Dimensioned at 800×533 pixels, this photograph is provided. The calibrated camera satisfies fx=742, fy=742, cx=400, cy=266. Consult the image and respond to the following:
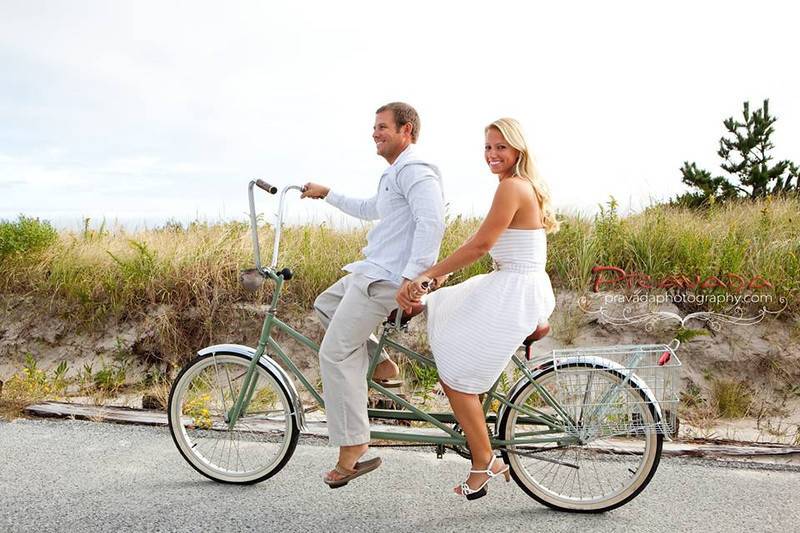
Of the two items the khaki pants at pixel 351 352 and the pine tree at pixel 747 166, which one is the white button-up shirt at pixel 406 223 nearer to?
the khaki pants at pixel 351 352

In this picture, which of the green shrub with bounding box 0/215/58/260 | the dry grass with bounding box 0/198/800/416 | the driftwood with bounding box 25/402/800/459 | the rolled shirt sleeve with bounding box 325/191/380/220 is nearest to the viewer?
the rolled shirt sleeve with bounding box 325/191/380/220

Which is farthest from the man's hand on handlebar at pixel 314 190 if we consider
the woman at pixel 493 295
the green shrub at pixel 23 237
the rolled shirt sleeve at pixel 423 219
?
the green shrub at pixel 23 237

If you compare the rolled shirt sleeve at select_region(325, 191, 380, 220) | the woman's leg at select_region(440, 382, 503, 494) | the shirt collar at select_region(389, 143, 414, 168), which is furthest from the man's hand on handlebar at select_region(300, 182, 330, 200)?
the woman's leg at select_region(440, 382, 503, 494)

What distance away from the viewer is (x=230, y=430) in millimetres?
4379

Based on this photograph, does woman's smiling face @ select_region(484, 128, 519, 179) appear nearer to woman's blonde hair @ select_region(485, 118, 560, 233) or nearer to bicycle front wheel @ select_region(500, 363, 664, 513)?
woman's blonde hair @ select_region(485, 118, 560, 233)

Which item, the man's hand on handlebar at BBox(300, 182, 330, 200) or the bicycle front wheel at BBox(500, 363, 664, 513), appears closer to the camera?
the bicycle front wheel at BBox(500, 363, 664, 513)

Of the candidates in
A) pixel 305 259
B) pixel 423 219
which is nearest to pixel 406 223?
pixel 423 219

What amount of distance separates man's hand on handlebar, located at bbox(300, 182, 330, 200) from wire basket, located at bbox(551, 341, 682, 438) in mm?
1595

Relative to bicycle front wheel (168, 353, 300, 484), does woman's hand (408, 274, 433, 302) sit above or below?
above

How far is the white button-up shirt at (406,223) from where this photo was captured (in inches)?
139

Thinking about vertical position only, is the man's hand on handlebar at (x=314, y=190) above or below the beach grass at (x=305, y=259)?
above

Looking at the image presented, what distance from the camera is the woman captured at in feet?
11.3

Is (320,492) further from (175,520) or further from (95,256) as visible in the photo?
(95,256)

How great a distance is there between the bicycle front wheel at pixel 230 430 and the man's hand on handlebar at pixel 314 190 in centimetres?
100
